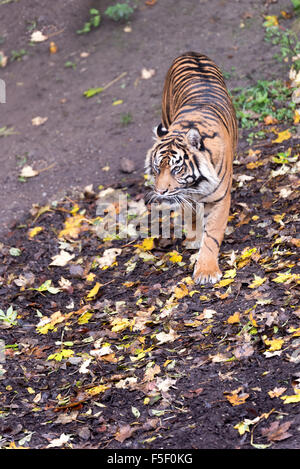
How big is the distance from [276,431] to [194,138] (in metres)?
2.24

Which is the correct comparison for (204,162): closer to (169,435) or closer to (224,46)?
(169,435)

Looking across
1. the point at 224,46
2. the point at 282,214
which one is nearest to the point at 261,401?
the point at 282,214

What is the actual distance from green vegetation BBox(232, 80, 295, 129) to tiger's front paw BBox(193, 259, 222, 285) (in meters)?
2.46

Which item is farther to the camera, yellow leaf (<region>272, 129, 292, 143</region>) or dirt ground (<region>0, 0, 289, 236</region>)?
dirt ground (<region>0, 0, 289, 236</region>)

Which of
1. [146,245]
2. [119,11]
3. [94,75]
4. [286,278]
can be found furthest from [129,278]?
[119,11]

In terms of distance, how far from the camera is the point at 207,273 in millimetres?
4719

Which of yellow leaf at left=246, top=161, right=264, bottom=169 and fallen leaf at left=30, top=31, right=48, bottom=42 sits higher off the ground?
yellow leaf at left=246, top=161, right=264, bottom=169

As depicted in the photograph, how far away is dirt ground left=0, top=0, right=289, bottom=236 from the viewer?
7008mm

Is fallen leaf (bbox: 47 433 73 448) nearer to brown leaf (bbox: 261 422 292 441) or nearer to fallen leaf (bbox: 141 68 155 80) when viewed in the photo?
brown leaf (bbox: 261 422 292 441)

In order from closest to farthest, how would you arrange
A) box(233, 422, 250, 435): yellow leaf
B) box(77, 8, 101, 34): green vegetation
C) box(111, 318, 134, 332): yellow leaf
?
box(233, 422, 250, 435): yellow leaf < box(111, 318, 134, 332): yellow leaf < box(77, 8, 101, 34): green vegetation

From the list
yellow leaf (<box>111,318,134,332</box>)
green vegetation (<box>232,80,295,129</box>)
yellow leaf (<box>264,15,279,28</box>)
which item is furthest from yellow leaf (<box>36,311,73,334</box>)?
yellow leaf (<box>264,15,279,28</box>)

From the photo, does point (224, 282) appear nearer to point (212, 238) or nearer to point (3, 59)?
point (212, 238)

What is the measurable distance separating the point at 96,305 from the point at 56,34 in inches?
199

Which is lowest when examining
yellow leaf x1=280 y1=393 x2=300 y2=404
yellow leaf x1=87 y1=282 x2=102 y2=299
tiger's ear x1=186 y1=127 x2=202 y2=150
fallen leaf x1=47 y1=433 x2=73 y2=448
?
yellow leaf x1=87 y1=282 x2=102 y2=299
